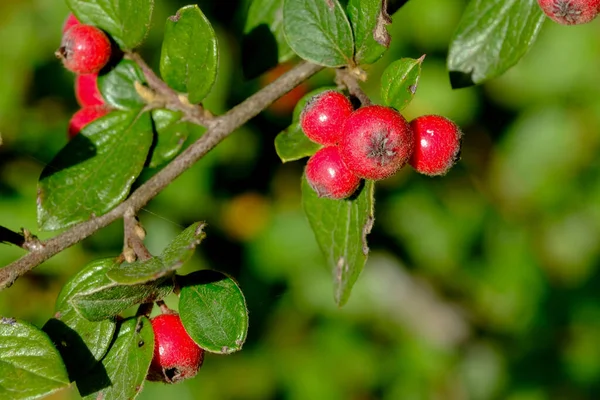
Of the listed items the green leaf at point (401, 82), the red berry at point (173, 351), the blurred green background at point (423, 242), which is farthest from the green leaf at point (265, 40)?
the blurred green background at point (423, 242)

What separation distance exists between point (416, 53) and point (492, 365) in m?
1.65

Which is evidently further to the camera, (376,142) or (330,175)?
(330,175)

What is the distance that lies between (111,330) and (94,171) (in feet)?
1.27

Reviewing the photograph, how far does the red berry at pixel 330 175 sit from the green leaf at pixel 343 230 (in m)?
0.09

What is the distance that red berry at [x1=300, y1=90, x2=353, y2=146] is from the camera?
1490 mm

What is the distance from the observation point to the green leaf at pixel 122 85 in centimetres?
182

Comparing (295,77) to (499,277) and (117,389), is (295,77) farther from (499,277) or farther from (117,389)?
(499,277)

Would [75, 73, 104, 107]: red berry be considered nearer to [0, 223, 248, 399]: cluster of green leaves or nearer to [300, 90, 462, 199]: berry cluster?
[0, 223, 248, 399]: cluster of green leaves

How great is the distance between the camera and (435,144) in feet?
4.82

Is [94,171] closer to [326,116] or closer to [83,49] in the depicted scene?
[83,49]

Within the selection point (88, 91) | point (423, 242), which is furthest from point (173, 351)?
point (423, 242)

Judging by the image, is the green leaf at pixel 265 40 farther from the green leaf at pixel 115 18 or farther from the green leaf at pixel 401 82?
the green leaf at pixel 401 82

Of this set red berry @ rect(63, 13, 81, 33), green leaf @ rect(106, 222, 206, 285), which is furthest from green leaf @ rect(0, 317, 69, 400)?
red berry @ rect(63, 13, 81, 33)

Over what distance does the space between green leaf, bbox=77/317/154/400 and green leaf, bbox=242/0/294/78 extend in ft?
2.38
